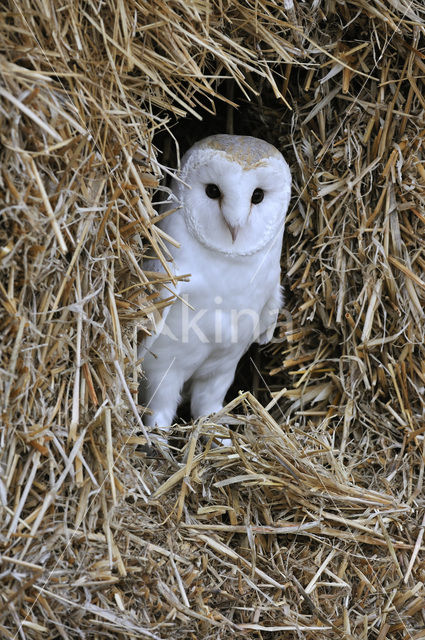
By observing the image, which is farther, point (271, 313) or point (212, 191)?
point (271, 313)

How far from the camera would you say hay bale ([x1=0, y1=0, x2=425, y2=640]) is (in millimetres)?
1586

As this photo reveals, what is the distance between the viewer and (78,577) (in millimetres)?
1615

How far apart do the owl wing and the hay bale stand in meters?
0.04

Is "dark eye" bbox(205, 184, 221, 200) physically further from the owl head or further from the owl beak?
the owl beak

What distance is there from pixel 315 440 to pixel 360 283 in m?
0.48

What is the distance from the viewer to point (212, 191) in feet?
7.50

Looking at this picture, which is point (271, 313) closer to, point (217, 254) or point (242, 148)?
point (217, 254)

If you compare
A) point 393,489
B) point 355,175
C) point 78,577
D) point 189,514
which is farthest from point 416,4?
point 78,577

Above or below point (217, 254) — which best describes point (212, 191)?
above

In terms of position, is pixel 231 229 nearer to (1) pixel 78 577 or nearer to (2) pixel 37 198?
(2) pixel 37 198

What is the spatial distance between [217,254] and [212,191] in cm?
17

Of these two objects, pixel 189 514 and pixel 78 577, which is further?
pixel 189 514

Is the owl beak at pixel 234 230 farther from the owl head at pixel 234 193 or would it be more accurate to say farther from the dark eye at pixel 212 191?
the dark eye at pixel 212 191

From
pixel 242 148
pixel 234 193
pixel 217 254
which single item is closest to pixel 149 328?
pixel 217 254
